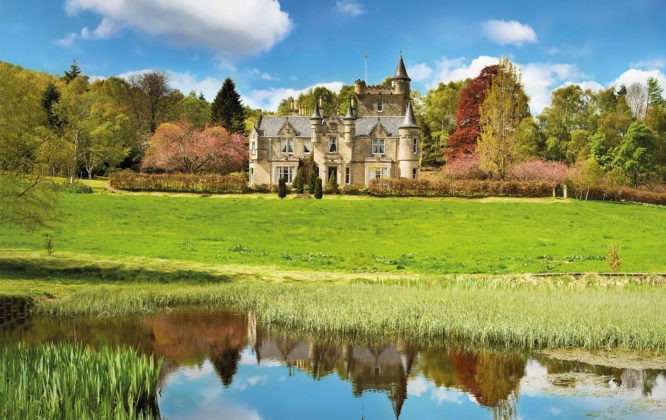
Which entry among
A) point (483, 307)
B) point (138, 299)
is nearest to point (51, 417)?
point (138, 299)

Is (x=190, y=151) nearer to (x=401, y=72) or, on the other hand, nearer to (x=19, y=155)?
(x=401, y=72)

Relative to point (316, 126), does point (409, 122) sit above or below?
above

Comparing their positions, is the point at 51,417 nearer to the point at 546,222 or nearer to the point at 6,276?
the point at 6,276

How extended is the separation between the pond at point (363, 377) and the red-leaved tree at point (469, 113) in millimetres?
58373

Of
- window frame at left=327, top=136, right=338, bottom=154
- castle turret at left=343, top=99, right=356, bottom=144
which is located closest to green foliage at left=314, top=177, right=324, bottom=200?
window frame at left=327, top=136, right=338, bottom=154

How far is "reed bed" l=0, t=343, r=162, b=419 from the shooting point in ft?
26.8

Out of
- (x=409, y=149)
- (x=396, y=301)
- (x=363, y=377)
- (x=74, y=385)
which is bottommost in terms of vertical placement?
(x=363, y=377)

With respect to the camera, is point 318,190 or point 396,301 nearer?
point 396,301

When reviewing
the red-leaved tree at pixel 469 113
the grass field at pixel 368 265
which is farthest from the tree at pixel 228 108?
the grass field at pixel 368 265

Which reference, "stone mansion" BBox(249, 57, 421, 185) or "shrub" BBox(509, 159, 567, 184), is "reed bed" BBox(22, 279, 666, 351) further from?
"stone mansion" BBox(249, 57, 421, 185)

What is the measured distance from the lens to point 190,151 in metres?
65.8

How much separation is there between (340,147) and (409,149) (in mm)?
7606

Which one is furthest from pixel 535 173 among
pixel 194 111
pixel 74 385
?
pixel 194 111

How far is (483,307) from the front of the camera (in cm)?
1603
